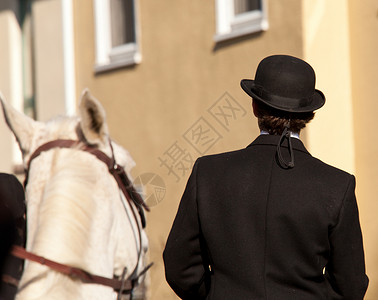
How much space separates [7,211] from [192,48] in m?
6.65

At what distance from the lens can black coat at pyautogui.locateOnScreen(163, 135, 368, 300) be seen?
313 centimetres

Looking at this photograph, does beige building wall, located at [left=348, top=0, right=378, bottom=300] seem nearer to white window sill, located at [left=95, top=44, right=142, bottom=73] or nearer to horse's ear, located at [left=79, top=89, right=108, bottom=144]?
white window sill, located at [left=95, top=44, right=142, bottom=73]

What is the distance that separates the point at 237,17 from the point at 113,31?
102 inches

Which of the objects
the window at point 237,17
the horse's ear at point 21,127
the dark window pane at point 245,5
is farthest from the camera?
the dark window pane at point 245,5

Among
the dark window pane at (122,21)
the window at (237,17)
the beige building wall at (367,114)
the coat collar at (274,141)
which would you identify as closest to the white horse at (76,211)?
the coat collar at (274,141)

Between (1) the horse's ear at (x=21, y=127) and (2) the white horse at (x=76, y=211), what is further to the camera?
(1) the horse's ear at (x=21, y=127)

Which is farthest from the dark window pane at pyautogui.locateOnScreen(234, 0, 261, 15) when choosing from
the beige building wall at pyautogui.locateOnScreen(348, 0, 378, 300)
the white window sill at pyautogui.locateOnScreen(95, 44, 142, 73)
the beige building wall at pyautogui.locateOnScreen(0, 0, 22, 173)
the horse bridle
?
the horse bridle

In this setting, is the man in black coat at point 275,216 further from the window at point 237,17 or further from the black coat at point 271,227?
the window at point 237,17

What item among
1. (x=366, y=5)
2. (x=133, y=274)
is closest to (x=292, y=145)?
(x=133, y=274)

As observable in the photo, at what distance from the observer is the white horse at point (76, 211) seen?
3.79 metres

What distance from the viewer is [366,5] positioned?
30.4 ft

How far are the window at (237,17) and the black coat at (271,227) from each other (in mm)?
6847

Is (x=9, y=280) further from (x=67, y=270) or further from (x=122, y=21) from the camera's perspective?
(x=122, y=21)

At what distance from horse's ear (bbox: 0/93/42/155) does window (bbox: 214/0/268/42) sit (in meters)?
5.87
